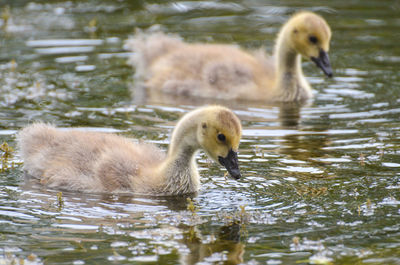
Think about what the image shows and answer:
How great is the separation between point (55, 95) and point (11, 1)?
6126 mm

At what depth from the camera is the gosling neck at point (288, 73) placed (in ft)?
38.3

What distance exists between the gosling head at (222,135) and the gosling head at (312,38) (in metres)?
4.43

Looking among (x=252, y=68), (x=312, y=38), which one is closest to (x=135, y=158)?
(x=252, y=68)

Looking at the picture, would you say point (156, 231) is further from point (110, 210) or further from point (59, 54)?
point (59, 54)

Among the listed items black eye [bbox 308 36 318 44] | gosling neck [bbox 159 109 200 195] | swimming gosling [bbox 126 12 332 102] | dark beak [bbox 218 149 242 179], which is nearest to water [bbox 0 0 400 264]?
gosling neck [bbox 159 109 200 195]

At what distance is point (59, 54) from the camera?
13.7 meters

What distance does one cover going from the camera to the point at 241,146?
9.11 metres

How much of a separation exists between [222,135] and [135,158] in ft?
3.49

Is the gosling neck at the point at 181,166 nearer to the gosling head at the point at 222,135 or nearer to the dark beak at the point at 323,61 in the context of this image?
the gosling head at the point at 222,135

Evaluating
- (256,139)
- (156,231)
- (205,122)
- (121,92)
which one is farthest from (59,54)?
(156,231)

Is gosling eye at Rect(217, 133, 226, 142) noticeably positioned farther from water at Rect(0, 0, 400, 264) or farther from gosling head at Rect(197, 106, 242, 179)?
water at Rect(0, 0, 400, 264)

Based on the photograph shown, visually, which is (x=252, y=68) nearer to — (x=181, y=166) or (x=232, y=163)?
(x=181, y=166)

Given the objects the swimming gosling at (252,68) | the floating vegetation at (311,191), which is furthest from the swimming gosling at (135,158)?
the swimming gosling at (252,68)

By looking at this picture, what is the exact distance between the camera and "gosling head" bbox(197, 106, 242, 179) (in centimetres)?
718
